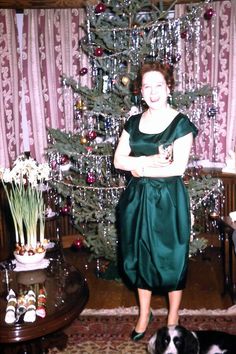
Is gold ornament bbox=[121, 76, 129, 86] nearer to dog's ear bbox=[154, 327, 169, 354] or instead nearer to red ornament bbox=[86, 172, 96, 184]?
red ornament bbox=[86, 172, 96, 184]

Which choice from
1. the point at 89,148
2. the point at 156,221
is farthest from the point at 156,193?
the point at 89,148

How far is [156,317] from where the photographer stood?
2949 millimetres

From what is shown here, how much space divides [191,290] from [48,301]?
1.67 metres

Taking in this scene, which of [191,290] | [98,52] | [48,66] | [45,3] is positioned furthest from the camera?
[48,66]

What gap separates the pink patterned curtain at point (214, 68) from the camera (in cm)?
413

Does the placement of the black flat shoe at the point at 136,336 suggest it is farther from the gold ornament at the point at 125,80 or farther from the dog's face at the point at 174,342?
the gold ornament at the point at 125,80

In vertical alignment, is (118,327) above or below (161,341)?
below

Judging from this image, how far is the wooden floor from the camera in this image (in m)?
3.18

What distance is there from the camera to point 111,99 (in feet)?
11.1

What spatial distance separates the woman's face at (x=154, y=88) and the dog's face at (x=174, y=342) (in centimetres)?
116

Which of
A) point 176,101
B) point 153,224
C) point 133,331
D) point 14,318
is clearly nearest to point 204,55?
point 176,101

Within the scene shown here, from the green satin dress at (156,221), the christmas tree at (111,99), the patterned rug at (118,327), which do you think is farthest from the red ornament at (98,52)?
the patterned rug at (118,327)

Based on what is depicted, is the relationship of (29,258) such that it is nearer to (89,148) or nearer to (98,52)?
(89,148)

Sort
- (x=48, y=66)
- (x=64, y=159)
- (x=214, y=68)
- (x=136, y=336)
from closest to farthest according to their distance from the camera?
1. (x=136, y=336)
2. (x=64, y=159)
3. (x=214, y=68)
4. (x=48, y=66)
